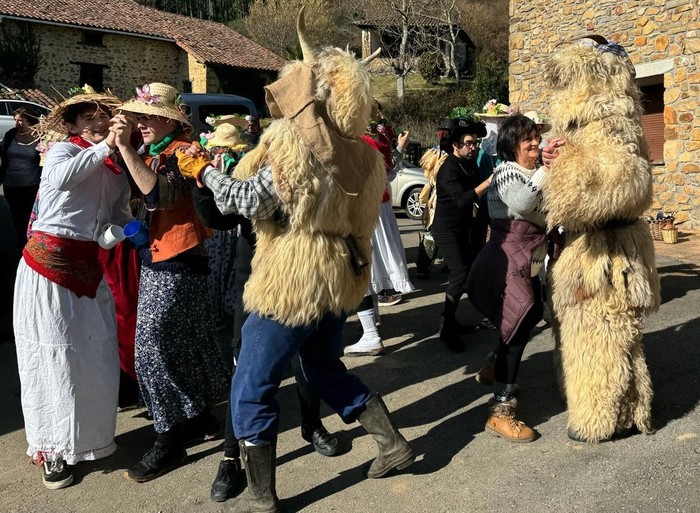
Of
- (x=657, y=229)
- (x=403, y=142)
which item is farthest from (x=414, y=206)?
(x=403, y=142)

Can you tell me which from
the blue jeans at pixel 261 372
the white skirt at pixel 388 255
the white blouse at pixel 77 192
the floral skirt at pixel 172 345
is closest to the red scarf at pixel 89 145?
the white blouse at pixel 77 192

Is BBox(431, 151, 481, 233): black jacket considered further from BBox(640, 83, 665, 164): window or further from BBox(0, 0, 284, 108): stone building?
BBox(0, 0, 284, 108): stone building

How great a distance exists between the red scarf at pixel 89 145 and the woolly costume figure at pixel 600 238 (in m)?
2.22

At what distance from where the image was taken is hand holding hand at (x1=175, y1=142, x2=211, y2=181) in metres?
2.75

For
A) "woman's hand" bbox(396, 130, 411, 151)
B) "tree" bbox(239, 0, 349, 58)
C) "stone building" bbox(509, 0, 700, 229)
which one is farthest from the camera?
"tree" bbox(239, 0, 349, 58)

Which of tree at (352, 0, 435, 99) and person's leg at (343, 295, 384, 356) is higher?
tree at (352, 0, 435, 99)

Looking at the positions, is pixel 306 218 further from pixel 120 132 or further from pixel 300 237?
pixel 120 132

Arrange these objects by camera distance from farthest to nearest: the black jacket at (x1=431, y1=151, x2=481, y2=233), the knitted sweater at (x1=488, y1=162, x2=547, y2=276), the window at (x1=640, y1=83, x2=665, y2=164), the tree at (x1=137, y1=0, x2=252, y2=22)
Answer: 1. the tree at (x1=137, y1=0, x2=252, y2=22)
2. the window at (x1=640, y1=83, x2=665, y2=164)
3. the black jacket at (x1=431, y1=151, x2=481, y2=233)
4. the knitted sweater at (x1=488, y1=162, x2=547, y2=276)

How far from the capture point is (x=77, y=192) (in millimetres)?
3133

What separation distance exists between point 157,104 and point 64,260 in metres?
0.92

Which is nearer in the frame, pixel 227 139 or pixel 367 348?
pixel 227 139

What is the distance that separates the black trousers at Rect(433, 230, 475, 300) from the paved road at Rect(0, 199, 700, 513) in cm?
78

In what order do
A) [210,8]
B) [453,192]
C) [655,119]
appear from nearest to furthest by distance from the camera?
[453,192], [655,119], [210,8]

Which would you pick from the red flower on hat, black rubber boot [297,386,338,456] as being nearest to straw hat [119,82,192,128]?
the red flower on hat
